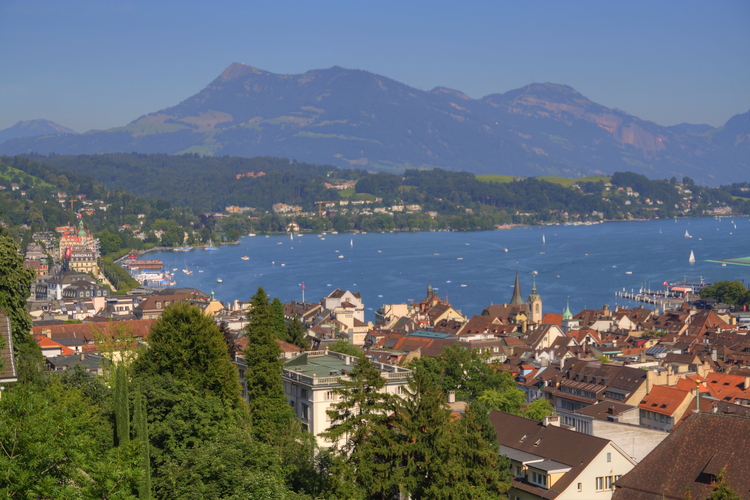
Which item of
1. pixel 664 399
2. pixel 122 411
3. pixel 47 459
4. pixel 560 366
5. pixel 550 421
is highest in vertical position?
pixel 47 459

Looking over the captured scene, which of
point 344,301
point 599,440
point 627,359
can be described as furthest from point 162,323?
point 344,301

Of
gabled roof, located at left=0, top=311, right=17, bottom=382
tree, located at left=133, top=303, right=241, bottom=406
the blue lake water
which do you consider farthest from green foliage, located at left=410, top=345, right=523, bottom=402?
the blue lake water

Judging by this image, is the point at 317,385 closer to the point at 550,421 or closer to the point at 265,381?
the point at 265,381

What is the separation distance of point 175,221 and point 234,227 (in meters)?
15.5

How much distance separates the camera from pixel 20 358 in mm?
16203

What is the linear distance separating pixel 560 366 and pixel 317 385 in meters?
17.3

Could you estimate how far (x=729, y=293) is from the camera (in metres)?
67.4

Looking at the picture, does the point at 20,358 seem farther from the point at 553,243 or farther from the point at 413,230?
the point at 413,230

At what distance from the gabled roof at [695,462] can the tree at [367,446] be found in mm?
3519

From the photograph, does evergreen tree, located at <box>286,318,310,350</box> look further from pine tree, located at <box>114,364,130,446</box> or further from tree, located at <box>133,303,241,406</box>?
pine tree, located at <box>114,364,130,446</box>

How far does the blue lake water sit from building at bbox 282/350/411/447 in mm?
44532

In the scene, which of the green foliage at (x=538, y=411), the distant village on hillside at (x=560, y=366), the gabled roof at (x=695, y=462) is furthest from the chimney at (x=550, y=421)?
the green foliage at (x=538, y=411)

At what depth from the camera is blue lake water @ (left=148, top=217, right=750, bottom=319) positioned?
→ 258 ft

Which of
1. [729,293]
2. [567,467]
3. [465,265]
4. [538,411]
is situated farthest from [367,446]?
[465,265]
